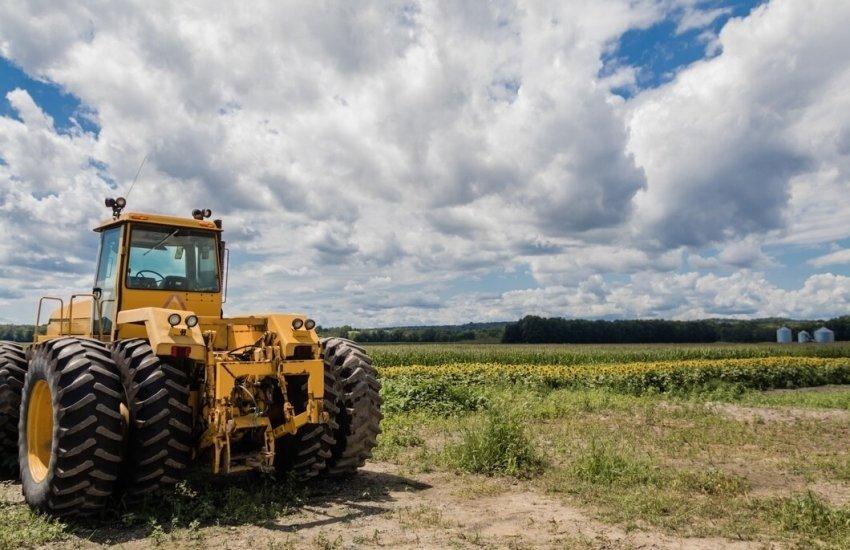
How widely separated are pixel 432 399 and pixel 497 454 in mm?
5974

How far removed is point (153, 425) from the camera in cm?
636

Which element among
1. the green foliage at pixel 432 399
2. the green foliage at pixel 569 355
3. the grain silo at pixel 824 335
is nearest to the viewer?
the green foliage at pixel 432 399

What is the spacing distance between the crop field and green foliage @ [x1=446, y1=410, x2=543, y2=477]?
0.02 metres

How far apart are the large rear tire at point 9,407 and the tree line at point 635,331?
5904 centimetres

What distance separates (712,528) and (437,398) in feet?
29.3

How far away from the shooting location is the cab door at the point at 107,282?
26.7ft

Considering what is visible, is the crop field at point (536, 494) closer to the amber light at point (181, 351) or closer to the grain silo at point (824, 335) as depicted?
the amber light at point (181, 351)

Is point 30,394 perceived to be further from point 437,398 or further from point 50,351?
point 437,398

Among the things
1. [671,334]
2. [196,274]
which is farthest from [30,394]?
[671,334]

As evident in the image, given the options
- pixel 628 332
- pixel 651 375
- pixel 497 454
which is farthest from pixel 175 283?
pixel 628 332

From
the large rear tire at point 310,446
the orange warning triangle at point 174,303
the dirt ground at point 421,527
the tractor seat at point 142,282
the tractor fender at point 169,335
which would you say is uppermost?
the tractor seat at point 142,282

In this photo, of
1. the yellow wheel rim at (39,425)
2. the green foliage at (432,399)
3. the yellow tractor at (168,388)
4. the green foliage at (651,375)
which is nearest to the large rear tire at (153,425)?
the yellow tractor at (168,388)

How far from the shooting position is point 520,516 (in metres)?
6.76

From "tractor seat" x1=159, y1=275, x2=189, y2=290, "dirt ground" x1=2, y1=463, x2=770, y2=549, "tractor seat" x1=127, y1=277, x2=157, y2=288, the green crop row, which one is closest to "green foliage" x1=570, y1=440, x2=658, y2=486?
"dirt ground" x1=2, y1=463, x2=770, y2=549
